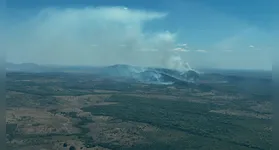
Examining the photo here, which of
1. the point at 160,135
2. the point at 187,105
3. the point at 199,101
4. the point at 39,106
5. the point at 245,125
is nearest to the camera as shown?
the point at 160,135

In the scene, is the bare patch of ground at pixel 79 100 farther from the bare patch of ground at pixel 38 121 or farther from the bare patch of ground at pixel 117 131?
the bare patch of ground at pixel 117 131

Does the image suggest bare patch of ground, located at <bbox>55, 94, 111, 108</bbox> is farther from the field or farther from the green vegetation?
the green vegetation

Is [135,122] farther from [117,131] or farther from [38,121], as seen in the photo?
[38,121]

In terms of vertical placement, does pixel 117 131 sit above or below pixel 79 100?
below

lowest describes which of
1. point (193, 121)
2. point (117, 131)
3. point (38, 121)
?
point (117, 131)

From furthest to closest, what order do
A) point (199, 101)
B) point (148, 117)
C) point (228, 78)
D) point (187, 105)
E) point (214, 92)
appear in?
1. point (228, 78)
2. point (214, 92)
3. point (199, 101)
4. point (187, 105)
5. point (148, 117)

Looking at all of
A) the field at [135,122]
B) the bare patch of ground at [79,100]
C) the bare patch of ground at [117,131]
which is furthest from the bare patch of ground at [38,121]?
the bare patch of ground at [79,100]

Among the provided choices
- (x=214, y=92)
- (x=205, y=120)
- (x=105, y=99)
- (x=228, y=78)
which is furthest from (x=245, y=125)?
(x=228, y=78)

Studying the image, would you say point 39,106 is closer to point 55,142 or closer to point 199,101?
point 55,142

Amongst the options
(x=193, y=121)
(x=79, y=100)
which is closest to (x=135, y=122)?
(x=193, y=121)
